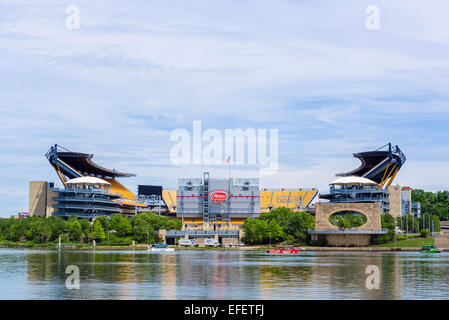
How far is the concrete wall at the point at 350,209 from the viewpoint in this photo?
169750 millimetres

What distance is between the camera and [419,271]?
8138 cm

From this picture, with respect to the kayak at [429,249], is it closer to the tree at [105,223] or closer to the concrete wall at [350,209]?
the concrete wall at [350,209]

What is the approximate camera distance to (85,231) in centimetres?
19100

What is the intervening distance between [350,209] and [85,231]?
250 feet

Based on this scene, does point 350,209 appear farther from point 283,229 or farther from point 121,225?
Result: point 121,225

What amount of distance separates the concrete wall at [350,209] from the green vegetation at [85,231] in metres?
50.2

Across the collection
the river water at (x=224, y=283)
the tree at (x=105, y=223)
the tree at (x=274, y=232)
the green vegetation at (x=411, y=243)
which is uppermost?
the tree at (x=105, y=223)

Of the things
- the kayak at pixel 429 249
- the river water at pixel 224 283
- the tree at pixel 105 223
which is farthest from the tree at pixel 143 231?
the river water at pixel 224 283

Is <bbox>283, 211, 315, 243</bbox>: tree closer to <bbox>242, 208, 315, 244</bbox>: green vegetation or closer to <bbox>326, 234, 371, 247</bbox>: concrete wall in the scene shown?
<bbox>242, 208, 315, 244</bbox>: green vegetation

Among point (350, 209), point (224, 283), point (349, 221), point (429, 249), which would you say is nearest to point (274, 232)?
point (349, 221)

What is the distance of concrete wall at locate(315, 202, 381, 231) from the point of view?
16975 cm
